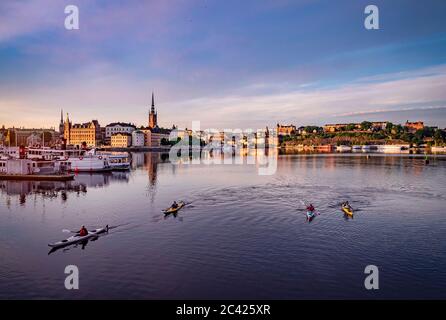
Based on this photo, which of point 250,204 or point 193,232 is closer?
point 193,232

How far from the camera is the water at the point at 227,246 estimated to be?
2077cm

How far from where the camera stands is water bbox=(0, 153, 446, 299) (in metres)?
20.8

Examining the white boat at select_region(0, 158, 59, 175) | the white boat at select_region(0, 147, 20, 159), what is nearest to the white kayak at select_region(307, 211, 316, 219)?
the white boat at select_region(0, 158, 59, 175)

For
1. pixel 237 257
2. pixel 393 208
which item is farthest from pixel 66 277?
pixel 393 208

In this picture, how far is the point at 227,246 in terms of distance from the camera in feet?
91.3

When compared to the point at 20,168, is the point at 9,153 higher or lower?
higher

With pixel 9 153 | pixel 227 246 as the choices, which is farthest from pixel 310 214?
pixel 9 153

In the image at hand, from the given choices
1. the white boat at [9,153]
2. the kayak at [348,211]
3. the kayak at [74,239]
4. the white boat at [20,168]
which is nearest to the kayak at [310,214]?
the kayak at [348,211]

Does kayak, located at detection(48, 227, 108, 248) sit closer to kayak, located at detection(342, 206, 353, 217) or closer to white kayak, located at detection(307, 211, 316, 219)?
white kayak, located at detection(307, 211, 316, 219)

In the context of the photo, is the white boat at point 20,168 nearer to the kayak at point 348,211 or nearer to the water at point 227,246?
the water at point 227,246

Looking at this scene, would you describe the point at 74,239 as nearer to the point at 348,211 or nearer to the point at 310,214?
the point at 310,214

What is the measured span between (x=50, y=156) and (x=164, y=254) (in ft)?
249
